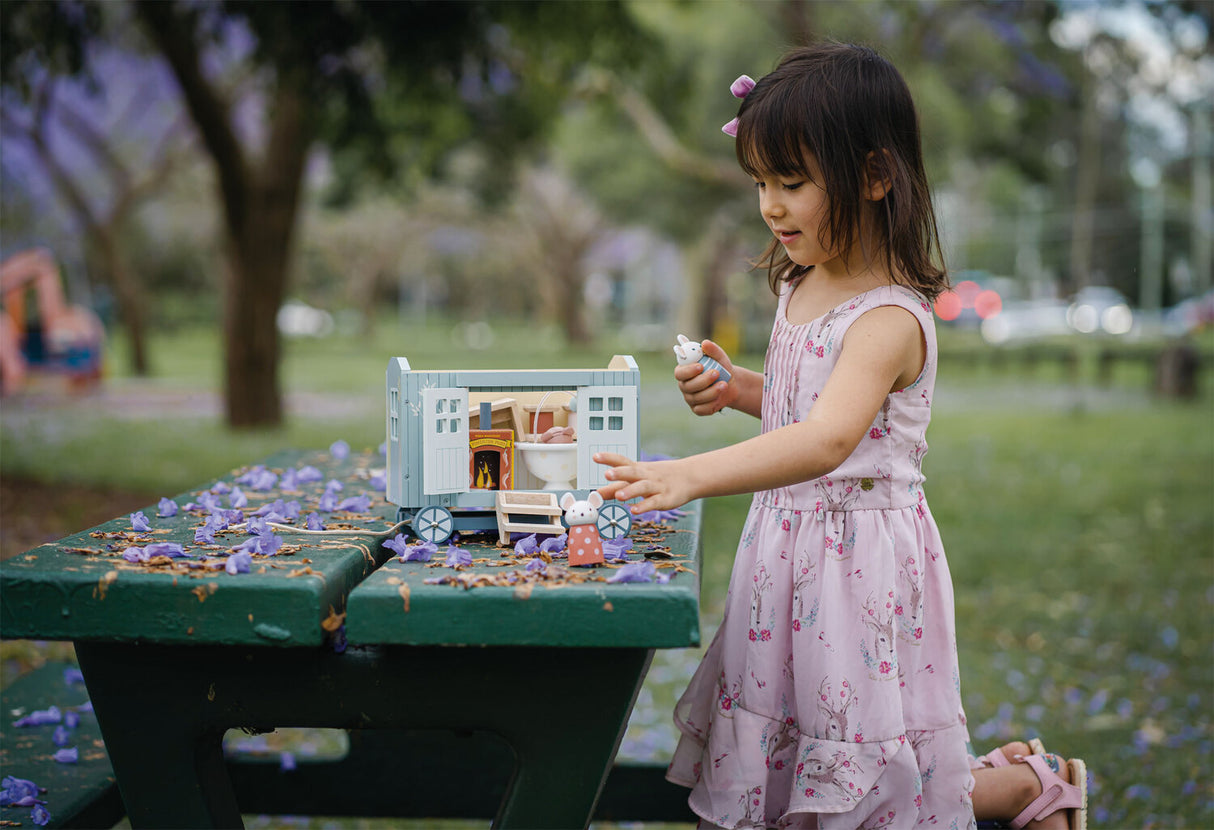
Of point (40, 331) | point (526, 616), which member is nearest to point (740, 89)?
point (526, 616)

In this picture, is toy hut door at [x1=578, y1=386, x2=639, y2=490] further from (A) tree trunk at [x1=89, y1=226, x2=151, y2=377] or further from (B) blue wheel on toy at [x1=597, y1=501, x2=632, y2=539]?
(A) tree trunk at [x1=89, y1=226, x2=151, y2=377]

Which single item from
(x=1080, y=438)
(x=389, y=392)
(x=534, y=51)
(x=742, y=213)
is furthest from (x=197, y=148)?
(x=389, y=392)

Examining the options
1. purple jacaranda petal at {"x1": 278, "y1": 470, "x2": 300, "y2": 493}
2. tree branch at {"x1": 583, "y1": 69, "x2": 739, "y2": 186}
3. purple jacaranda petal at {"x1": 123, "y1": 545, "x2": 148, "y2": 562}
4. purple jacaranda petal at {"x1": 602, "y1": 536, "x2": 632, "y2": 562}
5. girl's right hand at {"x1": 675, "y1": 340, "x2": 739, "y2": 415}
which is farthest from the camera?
tree branch at {"x1": 583, "y1": 69, "x2": 739, "y2": 186}

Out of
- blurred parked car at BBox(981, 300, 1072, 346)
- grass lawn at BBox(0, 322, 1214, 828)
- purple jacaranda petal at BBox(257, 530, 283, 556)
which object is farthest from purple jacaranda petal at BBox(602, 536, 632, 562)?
blurred parked car at BBox(981, 300, 1072, 346)

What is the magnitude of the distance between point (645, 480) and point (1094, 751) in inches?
118

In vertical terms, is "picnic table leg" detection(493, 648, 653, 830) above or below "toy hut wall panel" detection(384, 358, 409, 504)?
below

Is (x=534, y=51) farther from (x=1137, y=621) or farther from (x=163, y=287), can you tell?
(x=163, y=287)

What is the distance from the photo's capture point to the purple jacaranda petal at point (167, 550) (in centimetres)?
168

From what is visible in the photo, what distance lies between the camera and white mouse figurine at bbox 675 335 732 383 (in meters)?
1.91

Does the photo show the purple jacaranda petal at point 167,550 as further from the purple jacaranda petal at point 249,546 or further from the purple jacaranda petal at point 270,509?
the purple jacaranda petal at point 270,509

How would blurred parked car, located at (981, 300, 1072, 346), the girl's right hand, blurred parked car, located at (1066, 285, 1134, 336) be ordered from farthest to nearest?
blurred parked car, located at (981, 300, 1072, 346), blurred parked car, located at (1066, 285, 1134, 336), the girl's right hand

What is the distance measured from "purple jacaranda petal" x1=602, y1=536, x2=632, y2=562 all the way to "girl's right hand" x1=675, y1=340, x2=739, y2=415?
283 millimetres

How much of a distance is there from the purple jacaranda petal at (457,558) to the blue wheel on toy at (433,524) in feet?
0.41

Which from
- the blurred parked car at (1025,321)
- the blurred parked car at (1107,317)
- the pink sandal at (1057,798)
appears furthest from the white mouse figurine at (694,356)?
the blurred parked car at (1025,321)
